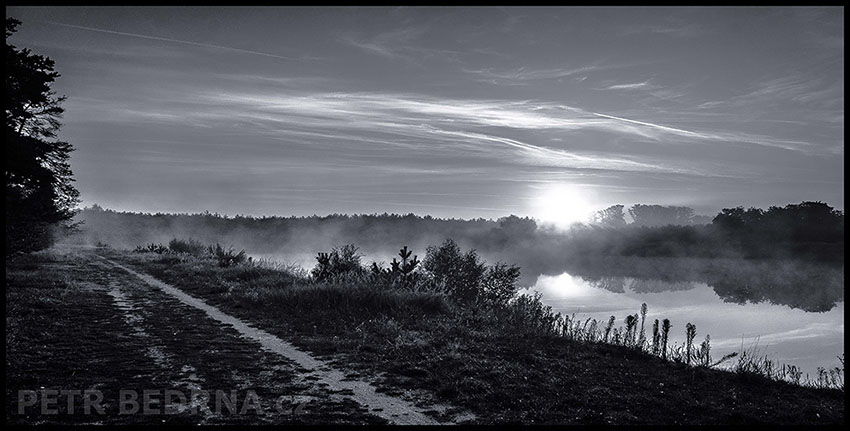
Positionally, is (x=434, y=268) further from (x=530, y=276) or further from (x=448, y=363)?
(x=530, y=276)

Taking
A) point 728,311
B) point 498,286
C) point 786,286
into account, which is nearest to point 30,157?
point 498,286

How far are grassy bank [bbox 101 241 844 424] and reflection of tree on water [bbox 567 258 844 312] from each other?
71.0 ft

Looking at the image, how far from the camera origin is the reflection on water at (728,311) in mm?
16875

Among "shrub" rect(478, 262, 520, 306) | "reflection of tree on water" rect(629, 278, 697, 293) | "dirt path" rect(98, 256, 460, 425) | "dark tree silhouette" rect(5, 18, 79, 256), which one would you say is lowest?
"reflection of tree on water" rect(629, 278, 697, 293)

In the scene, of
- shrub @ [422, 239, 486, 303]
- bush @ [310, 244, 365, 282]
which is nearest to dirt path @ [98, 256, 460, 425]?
bush @ [310, 244, 365, 282]

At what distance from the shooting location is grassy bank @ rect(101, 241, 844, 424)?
753 cm

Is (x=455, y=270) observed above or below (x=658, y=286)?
above

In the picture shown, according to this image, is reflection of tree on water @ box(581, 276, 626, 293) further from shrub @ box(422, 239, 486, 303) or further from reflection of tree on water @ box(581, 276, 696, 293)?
shrub @ box(422, 239, 486, 303)

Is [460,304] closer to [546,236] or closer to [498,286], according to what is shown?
[498,286]

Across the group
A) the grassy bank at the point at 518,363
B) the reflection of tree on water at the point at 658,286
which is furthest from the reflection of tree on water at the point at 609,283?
the grassy bank at the point at 518,363

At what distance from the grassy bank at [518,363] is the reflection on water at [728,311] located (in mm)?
5065

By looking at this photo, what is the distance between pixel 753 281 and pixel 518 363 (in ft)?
132

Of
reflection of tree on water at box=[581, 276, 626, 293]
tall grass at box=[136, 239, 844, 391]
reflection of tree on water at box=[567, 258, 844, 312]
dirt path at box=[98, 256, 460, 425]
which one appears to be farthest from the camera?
reflection of tree on water at box=[581, 276, 626, 293]

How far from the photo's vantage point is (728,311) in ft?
85.6
